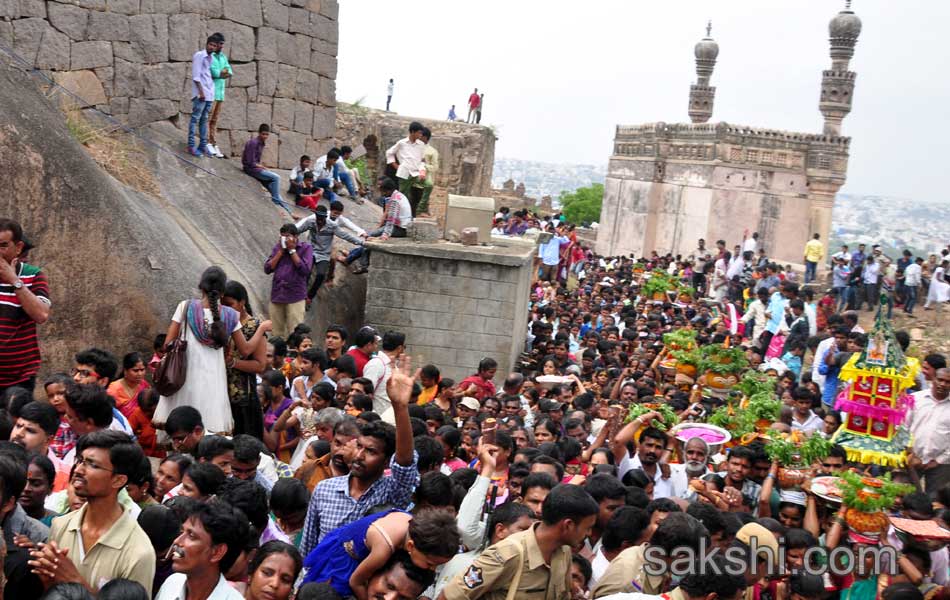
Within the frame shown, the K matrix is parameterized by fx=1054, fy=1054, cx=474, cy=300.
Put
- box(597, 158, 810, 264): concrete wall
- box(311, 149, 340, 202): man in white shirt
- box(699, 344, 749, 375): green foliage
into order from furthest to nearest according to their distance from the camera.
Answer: box(597, 158, 810, 264): concrete wall < box(311, 149, 340, 202): man in white shirt < box(699, 344, 749, 375): green foliage

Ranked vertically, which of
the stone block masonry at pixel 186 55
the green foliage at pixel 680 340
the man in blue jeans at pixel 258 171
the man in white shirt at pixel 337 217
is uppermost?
the stone block masonry at pixel 186 55

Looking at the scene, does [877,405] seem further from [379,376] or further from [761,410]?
[379,376]

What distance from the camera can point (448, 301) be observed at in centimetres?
1289

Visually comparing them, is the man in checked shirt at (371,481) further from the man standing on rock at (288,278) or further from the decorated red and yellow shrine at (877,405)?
the man standing on rock at (288,278)

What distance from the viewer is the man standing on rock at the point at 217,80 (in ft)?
42.4

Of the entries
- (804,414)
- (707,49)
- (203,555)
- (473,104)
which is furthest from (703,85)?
(203,555)

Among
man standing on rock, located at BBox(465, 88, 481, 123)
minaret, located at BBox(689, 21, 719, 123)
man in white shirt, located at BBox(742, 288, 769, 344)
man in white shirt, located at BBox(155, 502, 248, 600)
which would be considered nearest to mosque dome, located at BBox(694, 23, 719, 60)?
minaret, located at BBox(689, 21, 719, 123)

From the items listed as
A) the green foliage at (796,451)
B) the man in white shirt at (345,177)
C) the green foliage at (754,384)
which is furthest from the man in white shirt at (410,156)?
the green foliage at (796,451)

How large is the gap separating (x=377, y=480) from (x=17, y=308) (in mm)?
3149

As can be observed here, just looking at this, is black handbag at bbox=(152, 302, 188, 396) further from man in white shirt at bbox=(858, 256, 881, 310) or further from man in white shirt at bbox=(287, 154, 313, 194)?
man in white shirt at bbox=(858, 256, 881, 310)

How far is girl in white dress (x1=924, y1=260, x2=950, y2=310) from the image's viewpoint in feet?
69.8

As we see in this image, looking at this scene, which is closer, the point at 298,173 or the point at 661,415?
the point at 661,415

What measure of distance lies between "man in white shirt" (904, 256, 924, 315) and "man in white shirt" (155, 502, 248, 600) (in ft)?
64.4

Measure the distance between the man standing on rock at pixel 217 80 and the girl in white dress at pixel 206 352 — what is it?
6542 millimetres
